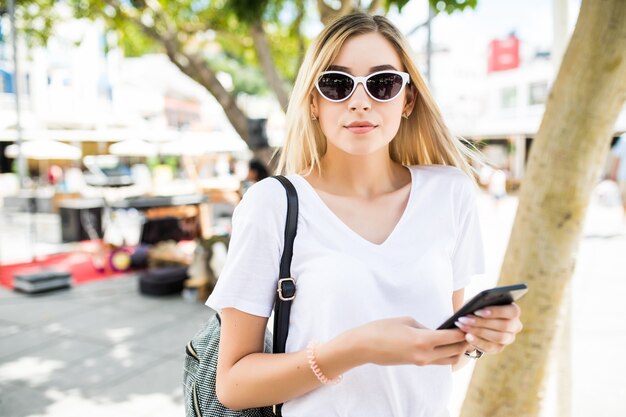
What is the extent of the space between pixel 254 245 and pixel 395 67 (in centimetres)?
64

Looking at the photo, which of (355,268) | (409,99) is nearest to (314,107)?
(409,99)

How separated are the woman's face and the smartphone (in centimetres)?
52

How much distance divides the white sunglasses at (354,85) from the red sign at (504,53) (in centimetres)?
2534

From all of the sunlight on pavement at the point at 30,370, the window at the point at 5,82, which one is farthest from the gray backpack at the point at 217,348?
the window at the point at 5,82

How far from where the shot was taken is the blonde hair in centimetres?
146

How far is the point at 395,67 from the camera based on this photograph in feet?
4.86

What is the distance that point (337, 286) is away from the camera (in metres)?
1.27

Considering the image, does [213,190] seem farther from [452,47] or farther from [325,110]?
[452,47]

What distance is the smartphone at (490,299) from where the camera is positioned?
3.48ft

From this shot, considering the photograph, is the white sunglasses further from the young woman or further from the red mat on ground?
the red mat on ground

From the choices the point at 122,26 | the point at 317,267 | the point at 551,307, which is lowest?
the point at 551,307

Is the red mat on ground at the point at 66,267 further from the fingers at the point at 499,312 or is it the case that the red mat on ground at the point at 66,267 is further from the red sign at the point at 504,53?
the red sign at the point at 504,53

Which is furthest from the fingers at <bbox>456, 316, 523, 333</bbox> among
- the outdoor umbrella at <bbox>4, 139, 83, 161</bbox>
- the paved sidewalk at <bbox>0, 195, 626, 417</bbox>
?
the outdoor umbrella at <bbox>4, 139, 83, 161</bbox>

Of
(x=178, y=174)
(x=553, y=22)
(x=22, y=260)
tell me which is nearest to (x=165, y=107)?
(x=178, y=174)
